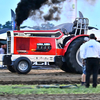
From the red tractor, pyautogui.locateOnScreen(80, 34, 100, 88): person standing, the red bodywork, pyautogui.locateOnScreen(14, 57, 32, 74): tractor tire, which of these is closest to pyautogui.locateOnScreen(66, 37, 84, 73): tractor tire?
the red tractor

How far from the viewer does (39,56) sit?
44.1 ft

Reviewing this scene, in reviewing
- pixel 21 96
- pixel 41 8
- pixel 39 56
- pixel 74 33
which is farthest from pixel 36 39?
pixel 21 96

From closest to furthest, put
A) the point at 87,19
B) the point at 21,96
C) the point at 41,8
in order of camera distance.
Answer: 1. the point at 21,96
2. the point at 87,19
3. the point at 41,8

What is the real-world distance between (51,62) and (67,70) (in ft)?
4.71

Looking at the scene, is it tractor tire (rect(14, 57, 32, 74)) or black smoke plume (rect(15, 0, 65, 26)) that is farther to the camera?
black smoke plume (rect(15, 0, 65, 26))

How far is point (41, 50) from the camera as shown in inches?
531

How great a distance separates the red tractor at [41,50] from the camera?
13.3m

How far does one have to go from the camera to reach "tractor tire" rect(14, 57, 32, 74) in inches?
518

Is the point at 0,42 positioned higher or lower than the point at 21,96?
higher

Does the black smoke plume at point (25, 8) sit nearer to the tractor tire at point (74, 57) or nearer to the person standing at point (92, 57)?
the tractor tire at point (74, 57)

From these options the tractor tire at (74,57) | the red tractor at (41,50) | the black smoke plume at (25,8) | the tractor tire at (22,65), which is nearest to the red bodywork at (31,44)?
the red tractor at (41,50)

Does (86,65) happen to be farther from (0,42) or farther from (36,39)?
(0,42)

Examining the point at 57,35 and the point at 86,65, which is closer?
the point at 86,65

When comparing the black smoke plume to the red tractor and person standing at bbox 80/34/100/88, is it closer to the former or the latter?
the red tractor
